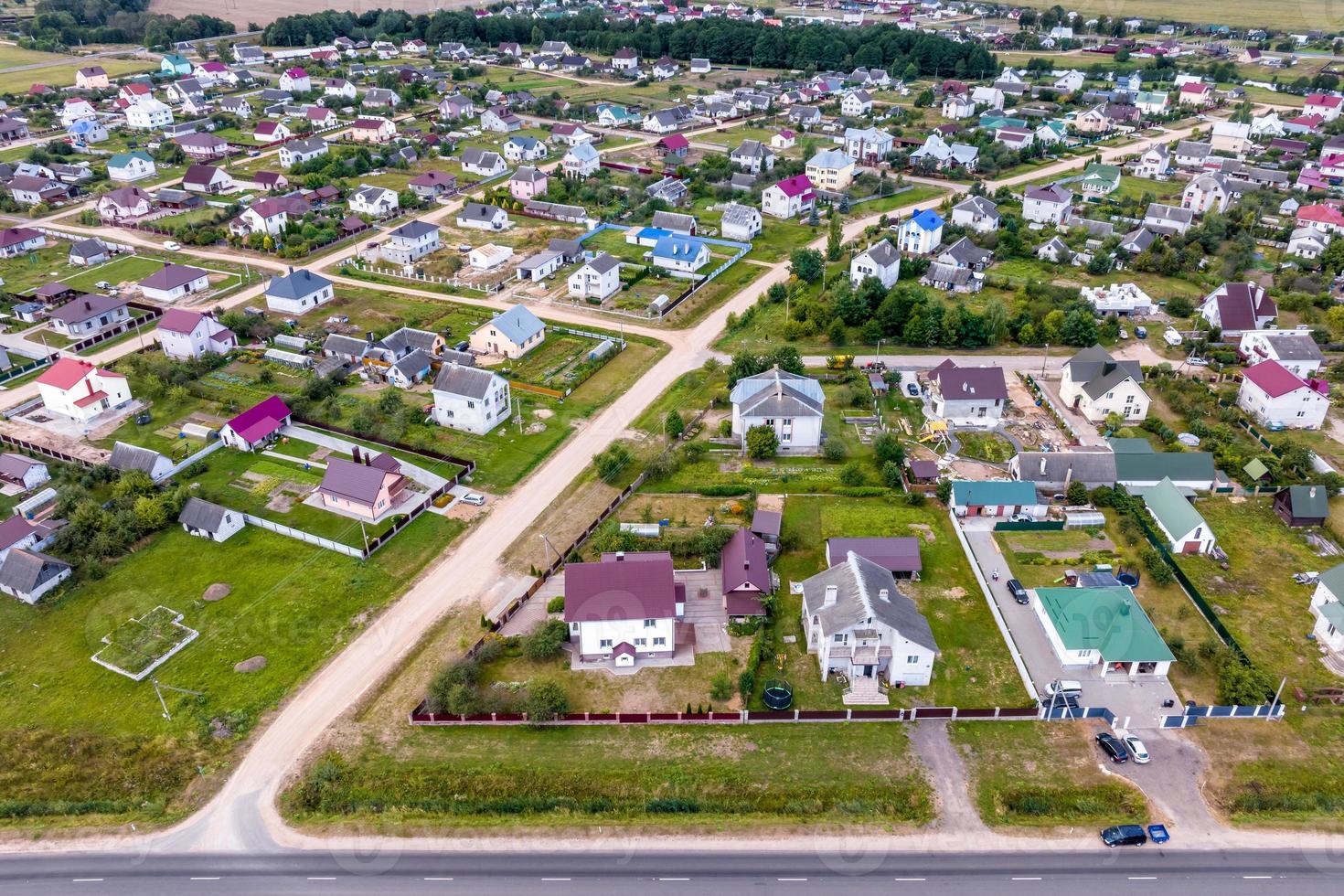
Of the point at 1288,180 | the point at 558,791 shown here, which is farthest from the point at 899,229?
the point at 558,791

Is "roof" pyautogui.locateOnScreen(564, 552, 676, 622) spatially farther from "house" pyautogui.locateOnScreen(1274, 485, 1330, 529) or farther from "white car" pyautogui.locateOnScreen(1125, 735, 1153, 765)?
"house" pyautogui.locateOnScreen(1274, 485, 1330, 529)

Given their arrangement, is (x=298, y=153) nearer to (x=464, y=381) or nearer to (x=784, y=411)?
(x=464, y=381)

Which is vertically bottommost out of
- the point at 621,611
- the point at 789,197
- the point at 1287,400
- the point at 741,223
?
the point at 621,611

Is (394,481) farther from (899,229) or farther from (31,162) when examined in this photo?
(31,162)

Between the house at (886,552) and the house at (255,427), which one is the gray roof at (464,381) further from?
the house at (886,552)

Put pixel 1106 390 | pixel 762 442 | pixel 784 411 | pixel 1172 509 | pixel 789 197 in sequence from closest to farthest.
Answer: pixel 1172 509, pixel 762 442, pixel 784 411, pixel 1106 390, pixel 789 197

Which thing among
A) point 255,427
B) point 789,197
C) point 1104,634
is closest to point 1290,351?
point 1104,634
